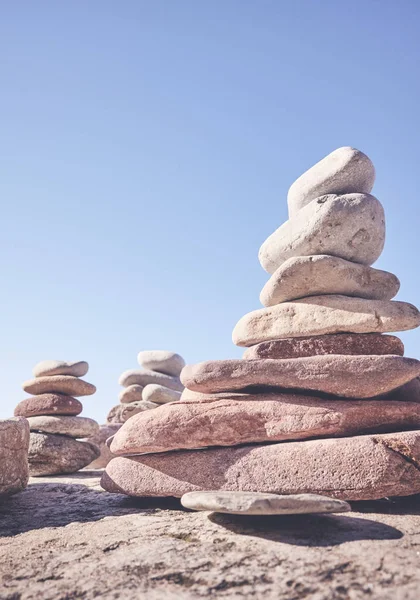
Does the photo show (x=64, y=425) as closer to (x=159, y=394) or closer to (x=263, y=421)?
(x=159, y=394)

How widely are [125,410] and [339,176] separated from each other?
11.0m

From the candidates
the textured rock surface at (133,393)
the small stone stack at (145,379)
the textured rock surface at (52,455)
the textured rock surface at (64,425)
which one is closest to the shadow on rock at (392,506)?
the textured rock surface at (52,455)

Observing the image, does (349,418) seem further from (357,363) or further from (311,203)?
(311,203)

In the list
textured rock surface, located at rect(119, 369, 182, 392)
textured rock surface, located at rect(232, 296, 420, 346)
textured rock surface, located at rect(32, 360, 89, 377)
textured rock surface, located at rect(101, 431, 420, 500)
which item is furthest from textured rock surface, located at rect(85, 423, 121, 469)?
textured rock surface, located at rect(232, 296, 420, 346)

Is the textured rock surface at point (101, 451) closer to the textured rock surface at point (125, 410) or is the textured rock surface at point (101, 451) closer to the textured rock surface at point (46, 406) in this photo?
the textured rock surface at point (125, 410)

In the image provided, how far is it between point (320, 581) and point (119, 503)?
10.5ft

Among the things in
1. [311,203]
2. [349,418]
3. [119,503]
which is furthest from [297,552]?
[311,203]

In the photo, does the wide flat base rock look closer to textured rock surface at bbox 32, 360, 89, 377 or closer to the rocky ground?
the rocky ground

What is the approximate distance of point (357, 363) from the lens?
16.2 feet

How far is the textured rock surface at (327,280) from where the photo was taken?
5711 mm

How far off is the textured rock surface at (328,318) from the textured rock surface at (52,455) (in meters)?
5.45

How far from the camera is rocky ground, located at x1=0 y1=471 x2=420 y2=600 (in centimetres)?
254

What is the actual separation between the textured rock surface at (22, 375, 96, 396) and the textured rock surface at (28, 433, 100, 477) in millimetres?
1063

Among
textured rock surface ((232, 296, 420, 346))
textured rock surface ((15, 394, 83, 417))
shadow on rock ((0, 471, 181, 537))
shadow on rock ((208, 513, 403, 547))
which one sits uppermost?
textured rock surface ((232, 296, 420, 346))
